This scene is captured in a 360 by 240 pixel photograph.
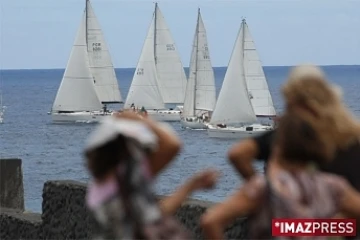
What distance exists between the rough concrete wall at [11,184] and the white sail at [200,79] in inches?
2363

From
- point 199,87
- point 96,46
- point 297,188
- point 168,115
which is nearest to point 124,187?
point 297,188

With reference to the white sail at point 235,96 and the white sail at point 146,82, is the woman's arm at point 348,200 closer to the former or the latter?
the white sail at point 235,96

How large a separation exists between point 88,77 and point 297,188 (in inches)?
2732

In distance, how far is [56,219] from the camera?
854cm

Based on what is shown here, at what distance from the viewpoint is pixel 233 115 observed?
65188 millimetres

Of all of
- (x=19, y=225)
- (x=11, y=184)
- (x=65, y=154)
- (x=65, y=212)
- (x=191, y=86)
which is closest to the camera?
(x=65, y=212)

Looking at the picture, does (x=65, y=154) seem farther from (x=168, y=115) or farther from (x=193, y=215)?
(x=193, y=215)

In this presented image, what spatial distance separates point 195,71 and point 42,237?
6148cm

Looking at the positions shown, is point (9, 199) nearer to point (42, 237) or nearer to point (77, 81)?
point (42, 237)

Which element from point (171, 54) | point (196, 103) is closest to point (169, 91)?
point (171, 54)

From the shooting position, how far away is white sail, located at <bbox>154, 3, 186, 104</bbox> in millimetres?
77738

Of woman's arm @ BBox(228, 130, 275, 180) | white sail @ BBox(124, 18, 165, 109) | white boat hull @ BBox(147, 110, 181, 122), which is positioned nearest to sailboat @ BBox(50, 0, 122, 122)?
white sail @ BBox(124, 18, 165, 109)

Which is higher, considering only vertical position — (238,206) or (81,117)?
(238,206)

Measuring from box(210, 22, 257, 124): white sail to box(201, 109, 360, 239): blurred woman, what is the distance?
58.5 meters
